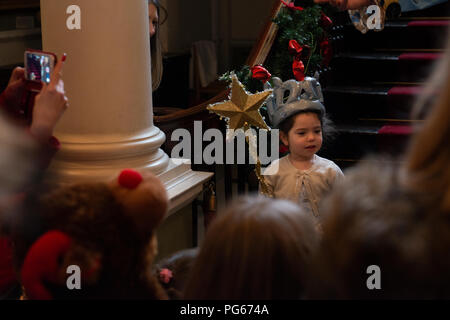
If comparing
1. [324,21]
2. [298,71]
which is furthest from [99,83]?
[324,21]

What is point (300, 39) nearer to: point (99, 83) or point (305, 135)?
point (305, 135)

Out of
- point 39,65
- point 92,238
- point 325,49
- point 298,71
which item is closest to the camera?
point 92,238

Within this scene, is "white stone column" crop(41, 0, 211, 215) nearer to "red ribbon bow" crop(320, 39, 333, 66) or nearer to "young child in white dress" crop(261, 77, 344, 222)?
"young child in white dress" crop(261, 77, 344, 222)

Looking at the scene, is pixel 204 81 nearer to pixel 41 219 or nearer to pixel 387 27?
pixel 387 27

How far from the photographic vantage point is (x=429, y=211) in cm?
123

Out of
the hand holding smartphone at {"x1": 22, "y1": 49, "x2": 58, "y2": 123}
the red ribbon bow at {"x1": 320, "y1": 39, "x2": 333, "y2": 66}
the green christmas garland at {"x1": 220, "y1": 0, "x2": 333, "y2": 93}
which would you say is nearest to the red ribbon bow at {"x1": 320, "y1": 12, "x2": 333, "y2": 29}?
the green christmas garland at {"x1": 220, "y1": 0, "x2": 333, "y2": 93}

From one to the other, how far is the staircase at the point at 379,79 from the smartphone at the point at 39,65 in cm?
285

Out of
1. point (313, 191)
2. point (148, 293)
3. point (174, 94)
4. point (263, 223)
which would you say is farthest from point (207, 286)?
point (174, 94)

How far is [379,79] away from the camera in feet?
17.8

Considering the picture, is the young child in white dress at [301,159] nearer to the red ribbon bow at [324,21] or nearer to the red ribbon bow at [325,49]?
the red ribbon bow at [325,49]

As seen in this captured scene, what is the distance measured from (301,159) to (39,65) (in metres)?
1.49

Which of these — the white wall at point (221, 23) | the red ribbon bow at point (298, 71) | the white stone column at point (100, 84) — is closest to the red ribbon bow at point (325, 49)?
the red ribbon bow at point (298, 71)

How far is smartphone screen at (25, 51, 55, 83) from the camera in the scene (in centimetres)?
211

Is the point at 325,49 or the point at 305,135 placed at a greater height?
the point at 325,49
